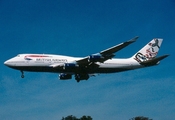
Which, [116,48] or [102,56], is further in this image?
[102,56]

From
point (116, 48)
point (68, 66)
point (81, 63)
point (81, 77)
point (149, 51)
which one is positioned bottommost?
point (81, 77)

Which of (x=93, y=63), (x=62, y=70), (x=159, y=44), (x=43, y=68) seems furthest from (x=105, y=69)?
(x=159, y=44)

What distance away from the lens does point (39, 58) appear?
2068 inches

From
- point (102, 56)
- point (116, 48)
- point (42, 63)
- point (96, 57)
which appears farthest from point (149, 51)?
point (42, 63)

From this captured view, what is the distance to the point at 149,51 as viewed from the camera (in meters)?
65.4

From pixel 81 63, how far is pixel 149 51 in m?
18.3

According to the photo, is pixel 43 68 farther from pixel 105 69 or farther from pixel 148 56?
pixel 148 56

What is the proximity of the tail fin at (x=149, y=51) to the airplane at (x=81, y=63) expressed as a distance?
252 mm

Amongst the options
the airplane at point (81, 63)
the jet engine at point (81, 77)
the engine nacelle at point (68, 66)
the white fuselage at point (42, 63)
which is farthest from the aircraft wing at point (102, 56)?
the jet engine at point (81, 77)

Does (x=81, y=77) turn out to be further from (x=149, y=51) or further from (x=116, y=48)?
(x=149, y=51)

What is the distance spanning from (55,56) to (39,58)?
11.3 ft

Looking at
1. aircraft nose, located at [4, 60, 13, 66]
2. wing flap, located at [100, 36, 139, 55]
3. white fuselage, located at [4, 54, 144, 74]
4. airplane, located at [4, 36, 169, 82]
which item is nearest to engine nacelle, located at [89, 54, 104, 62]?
airplane, located at [4, 36, 169, 82]

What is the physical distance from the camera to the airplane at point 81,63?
170 feet

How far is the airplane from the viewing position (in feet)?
170
